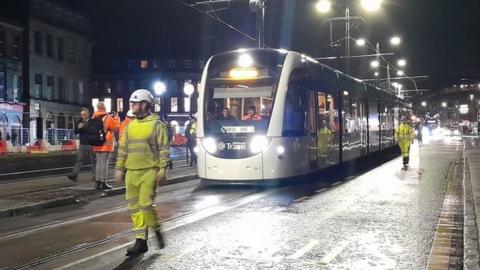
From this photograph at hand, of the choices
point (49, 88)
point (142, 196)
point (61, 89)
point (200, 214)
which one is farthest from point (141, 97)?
point (61, 89)

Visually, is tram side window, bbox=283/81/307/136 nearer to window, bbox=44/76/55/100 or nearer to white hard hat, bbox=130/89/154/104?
white hard hat, bbox=130/89/154/104

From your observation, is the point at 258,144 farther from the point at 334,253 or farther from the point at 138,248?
the point at 138,248

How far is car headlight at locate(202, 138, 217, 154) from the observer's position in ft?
44.2

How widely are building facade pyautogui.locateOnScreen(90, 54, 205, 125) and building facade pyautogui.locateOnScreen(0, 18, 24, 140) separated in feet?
128

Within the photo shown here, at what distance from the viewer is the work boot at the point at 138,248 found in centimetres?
688

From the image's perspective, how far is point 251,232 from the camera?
27.0 ft

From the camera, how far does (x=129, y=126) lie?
7.10m

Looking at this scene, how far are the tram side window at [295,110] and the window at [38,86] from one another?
42.2 meters

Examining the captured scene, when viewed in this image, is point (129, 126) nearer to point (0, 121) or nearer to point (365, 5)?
point (365, 5)

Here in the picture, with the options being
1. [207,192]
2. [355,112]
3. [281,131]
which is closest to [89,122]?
[207,192]

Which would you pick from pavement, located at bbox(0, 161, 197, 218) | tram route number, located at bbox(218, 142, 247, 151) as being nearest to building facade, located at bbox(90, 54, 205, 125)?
pavement, located at bbox(0, 161, 197, 218)

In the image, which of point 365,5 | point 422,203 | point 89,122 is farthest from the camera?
point 365,5

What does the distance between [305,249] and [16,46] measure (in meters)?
47.6

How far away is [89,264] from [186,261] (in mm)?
1063
